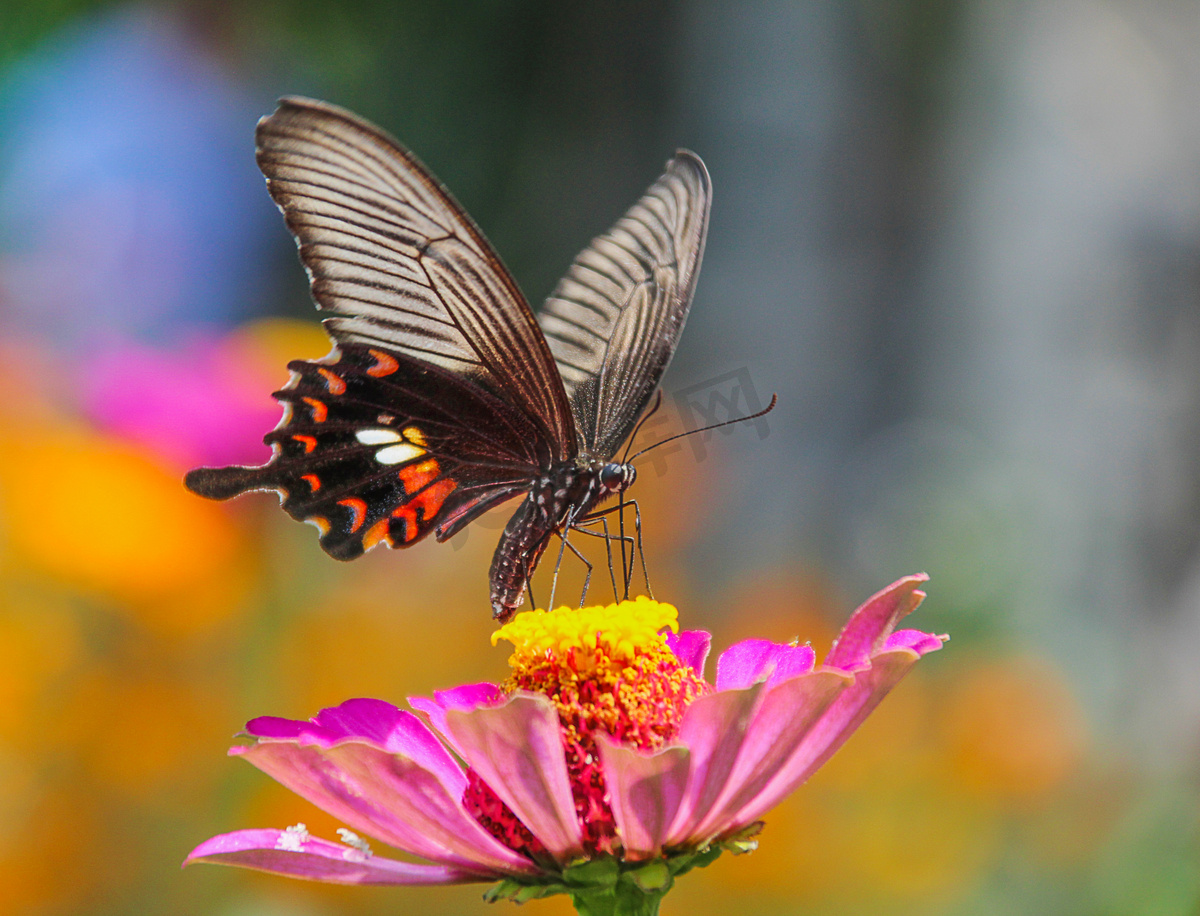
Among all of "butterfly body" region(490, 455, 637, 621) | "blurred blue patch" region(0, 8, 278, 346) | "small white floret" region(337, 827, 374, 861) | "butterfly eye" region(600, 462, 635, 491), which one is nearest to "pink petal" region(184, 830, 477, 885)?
"small white floret" region(337, 827, 374, 861)

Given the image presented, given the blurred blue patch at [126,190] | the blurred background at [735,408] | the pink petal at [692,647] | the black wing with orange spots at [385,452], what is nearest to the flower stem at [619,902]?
the pink petal at [692,647]

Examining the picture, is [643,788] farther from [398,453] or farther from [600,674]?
[398,453]

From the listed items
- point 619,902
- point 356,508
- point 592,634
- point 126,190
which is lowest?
point 619,902

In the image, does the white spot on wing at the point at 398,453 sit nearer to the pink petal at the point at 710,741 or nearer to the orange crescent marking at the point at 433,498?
the orange crescent marking at the point at 433,498

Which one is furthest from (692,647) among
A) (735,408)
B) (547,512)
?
(735,408)

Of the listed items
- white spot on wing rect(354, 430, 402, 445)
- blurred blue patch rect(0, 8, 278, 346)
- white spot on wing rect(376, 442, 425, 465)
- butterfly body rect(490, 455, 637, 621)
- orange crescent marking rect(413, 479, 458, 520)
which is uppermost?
blurred blue patch rect(0, 8, 278, 346)

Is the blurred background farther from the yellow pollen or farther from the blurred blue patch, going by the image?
the yellow pollen

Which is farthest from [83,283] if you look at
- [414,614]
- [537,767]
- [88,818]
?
[537,767]
